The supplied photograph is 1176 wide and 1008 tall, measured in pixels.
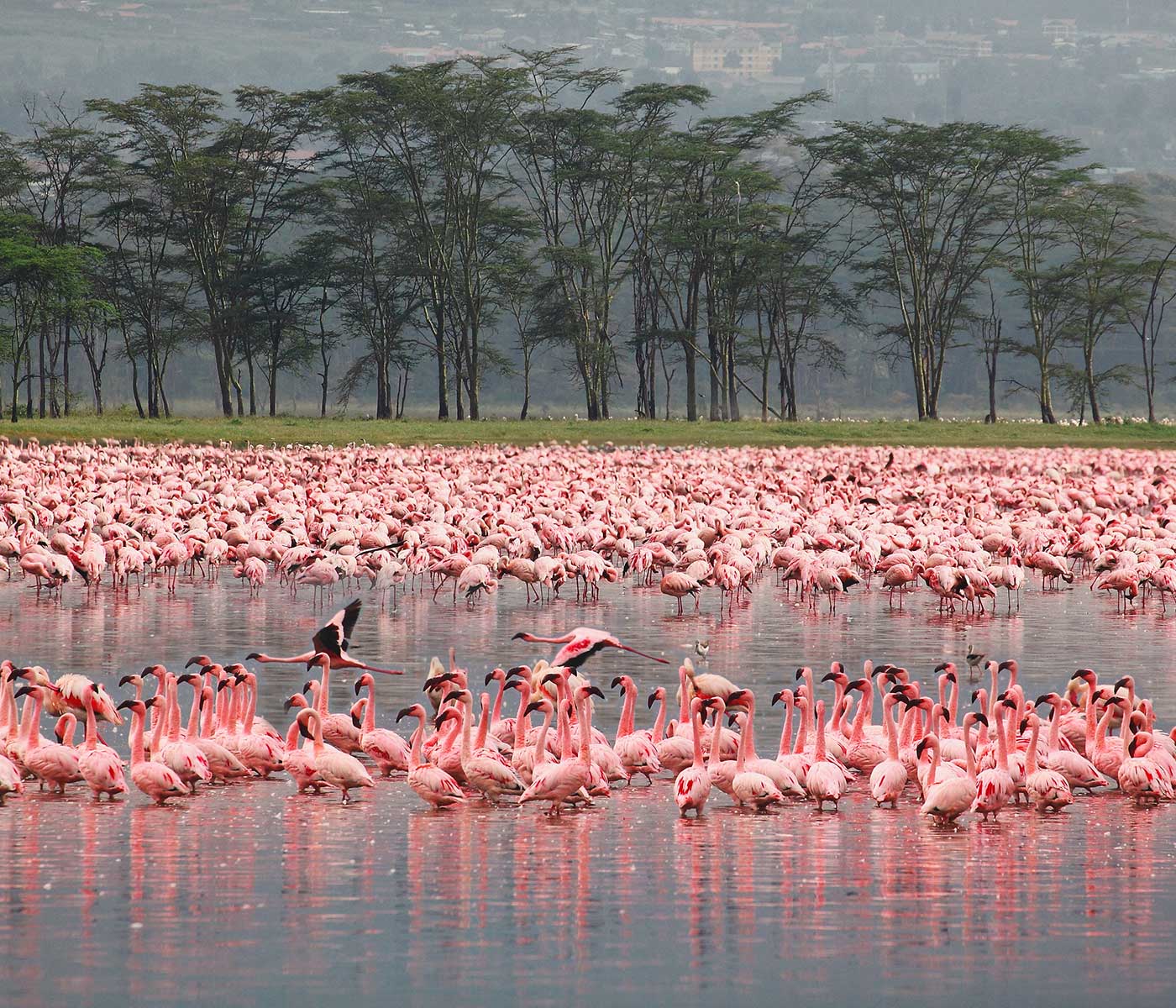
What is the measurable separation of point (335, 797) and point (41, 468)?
22.2 m

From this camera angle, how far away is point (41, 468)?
97.7ft

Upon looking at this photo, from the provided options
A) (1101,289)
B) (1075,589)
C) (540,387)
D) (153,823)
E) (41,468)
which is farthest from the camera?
(540,387)

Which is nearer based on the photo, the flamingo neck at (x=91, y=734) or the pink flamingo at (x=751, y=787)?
the pink flamingo at (x=751, y=787)

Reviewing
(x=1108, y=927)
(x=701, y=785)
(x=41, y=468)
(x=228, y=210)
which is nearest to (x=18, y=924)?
(x=701, y=785)

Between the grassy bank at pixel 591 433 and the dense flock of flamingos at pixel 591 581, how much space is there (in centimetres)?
572

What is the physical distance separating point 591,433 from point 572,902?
4443cm

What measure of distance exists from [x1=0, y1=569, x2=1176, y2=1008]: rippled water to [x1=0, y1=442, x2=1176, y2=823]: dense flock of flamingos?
0.65 ft

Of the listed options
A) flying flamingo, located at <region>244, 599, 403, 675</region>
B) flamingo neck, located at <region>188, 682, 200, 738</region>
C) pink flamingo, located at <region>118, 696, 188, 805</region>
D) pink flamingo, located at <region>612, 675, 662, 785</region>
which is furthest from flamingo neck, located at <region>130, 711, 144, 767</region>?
pink flamingo, located at <region>612, 675, 662, 785</region>

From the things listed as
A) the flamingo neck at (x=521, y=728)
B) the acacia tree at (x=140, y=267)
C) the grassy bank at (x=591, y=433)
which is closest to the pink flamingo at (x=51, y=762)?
the flamingo neck at (x=521, y=728)

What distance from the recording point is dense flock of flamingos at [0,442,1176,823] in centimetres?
890

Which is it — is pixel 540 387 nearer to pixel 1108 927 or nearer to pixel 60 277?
pixel 60 277

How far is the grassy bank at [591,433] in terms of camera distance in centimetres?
4431

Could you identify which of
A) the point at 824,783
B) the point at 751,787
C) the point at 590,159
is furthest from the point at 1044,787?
the point at 590,159

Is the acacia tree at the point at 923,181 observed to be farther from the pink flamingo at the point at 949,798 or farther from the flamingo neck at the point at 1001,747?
the pink flamingo at the point at 949,798
